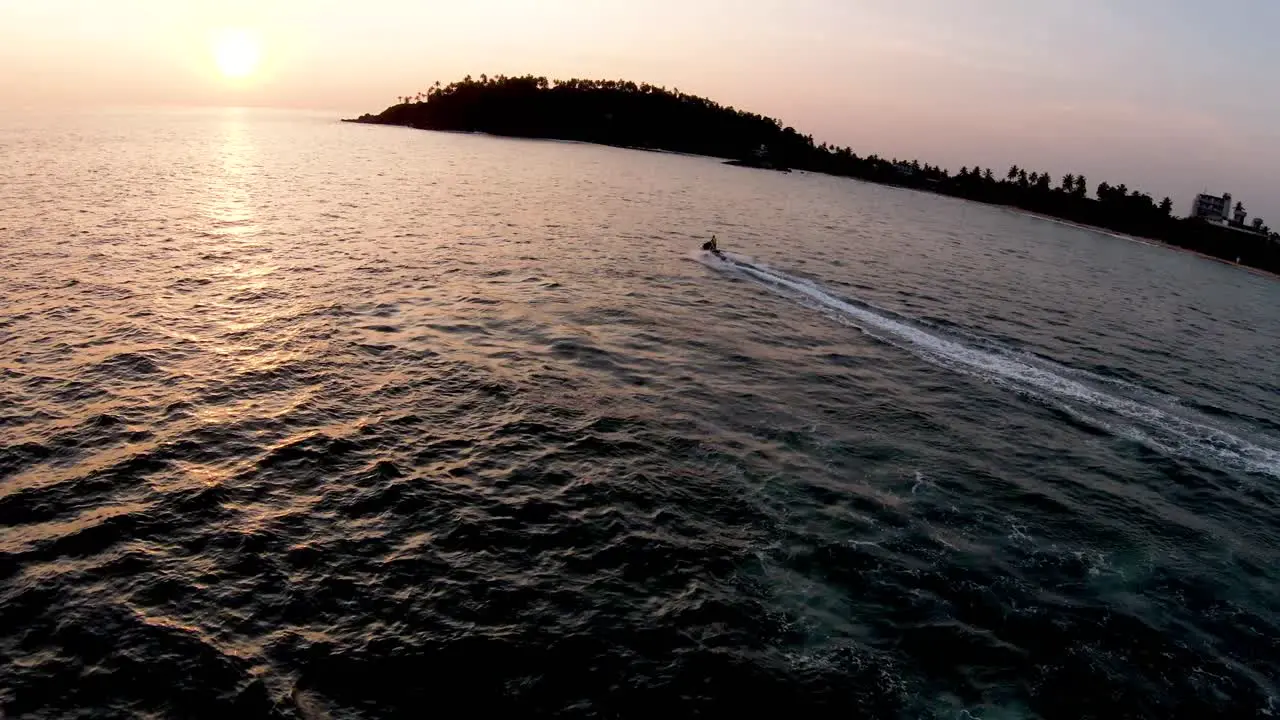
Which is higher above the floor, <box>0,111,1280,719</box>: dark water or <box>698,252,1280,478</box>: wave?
<box>698,252,1280,478</box>: wave

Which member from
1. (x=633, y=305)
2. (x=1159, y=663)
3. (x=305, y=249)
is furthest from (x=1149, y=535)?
(x=305, y=249)

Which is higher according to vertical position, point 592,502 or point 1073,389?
point 1073,389

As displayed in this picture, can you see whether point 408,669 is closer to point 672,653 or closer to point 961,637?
point 672,653

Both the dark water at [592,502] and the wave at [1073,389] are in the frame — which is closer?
the dark water at [592,502]

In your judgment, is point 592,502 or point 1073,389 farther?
point 1073,389

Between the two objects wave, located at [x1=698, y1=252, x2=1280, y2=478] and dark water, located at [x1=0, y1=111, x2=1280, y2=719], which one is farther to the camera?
wave, located at [x1=698, y1=252, x2=1280, y2=478]
